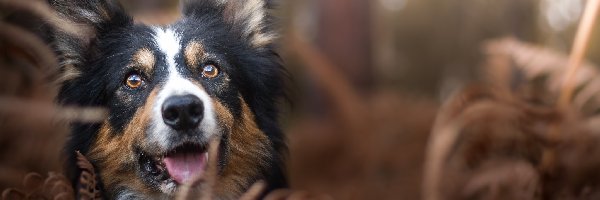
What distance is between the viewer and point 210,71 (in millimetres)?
3406

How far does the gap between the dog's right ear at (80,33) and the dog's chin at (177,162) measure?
620mm

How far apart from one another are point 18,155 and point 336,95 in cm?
249

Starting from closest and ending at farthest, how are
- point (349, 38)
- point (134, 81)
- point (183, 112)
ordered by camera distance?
point (183, 112)
point (134, 81)
point (349, 38)

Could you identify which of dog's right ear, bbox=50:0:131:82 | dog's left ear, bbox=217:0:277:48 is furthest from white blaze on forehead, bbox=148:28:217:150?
dog's left ear, bbox=217:0:277:48

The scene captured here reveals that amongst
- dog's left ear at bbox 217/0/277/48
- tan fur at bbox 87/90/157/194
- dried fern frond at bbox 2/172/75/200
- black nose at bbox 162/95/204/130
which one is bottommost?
dried fern frond at bbox 2/172/75/200

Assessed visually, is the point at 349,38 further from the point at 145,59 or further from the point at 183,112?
the point at 183,112

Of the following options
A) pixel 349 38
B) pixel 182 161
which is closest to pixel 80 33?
pixel 182 161

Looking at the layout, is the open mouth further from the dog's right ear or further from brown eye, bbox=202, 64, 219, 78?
the dog's right ear

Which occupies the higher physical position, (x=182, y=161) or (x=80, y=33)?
(x=80, y=33)

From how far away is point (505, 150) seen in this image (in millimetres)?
3996

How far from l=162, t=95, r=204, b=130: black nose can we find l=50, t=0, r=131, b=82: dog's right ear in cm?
73

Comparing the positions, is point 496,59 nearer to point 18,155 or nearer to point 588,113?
point 588,113

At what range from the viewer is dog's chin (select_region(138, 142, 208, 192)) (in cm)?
312

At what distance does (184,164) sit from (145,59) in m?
0.54
